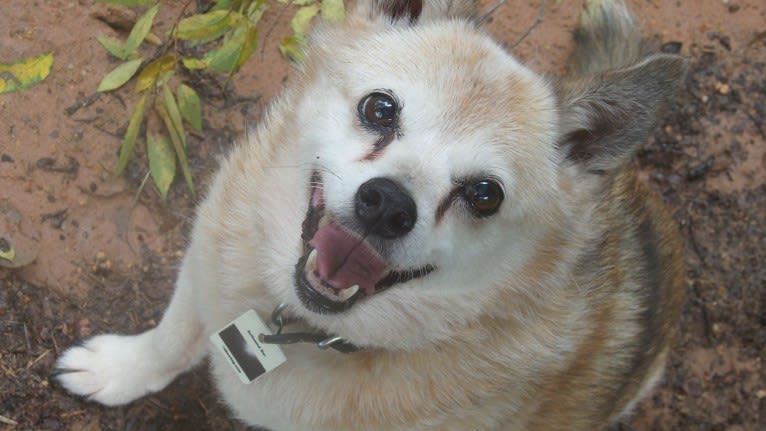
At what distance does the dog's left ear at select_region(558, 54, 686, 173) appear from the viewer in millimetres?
1769

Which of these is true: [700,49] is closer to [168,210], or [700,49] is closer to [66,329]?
[168,210]

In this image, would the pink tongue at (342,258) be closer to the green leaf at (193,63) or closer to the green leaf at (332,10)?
the green leaf at (332,10)

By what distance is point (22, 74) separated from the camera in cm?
268

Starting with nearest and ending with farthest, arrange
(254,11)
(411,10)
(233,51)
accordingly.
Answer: (411,10) → (233,51) → (254,11)

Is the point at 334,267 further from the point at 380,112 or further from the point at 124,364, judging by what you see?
the point at 124,364

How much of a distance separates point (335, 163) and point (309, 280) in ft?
1.01

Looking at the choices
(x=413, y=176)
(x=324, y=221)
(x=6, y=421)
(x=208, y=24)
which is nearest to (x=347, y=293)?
(x=324, y=221)

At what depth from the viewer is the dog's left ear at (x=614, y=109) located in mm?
1769

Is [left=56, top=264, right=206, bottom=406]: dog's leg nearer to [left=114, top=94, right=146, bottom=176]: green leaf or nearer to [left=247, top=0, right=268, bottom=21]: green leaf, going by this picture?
[left=114, top=94, right=146, bottom=176]: green leaf

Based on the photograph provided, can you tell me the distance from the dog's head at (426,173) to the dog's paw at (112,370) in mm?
932

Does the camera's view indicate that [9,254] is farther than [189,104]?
No

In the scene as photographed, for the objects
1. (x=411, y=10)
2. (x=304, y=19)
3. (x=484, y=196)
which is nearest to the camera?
(x=484, y=196)

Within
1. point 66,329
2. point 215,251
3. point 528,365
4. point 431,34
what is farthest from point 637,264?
point 66,329

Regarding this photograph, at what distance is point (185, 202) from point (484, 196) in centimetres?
158
